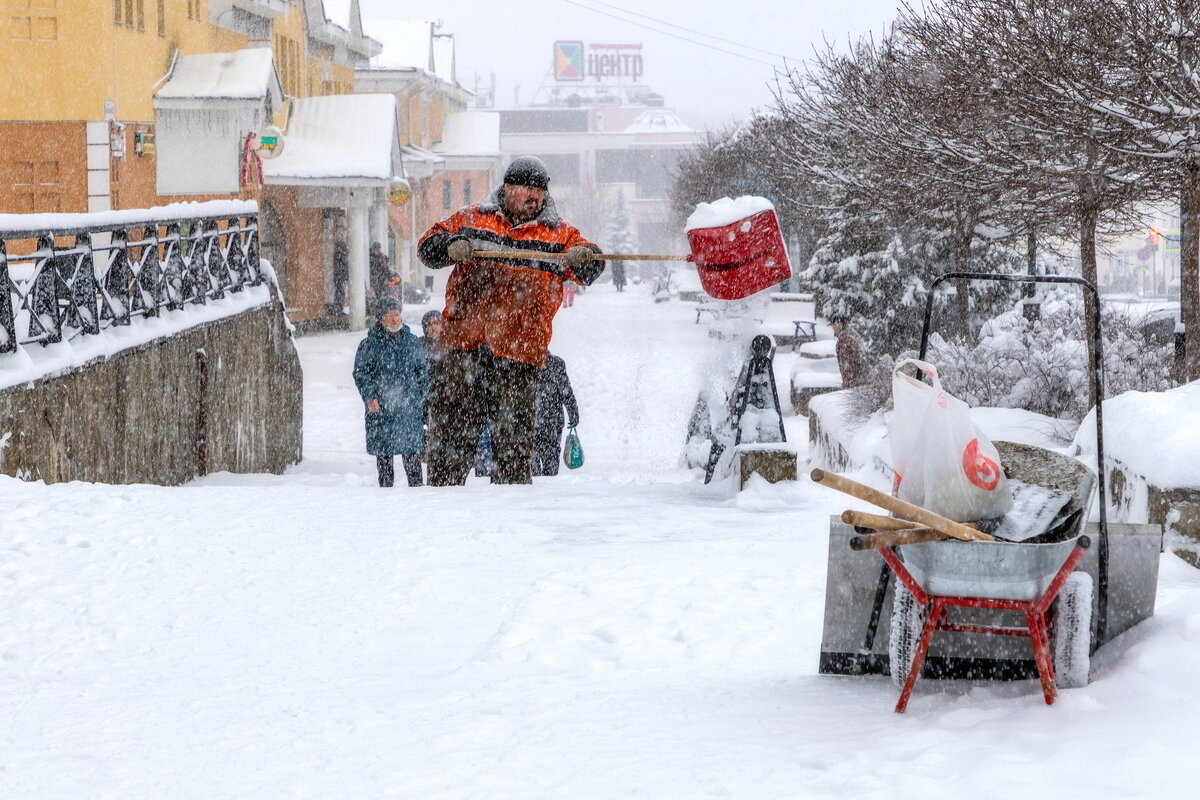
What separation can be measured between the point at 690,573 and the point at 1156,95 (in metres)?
6.00

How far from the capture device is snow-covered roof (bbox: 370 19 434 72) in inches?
1623

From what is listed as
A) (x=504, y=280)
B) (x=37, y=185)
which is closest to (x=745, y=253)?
(x=504, y=280)

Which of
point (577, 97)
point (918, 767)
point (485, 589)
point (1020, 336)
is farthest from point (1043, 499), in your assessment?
point (577, 97)

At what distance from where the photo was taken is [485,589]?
5.23m

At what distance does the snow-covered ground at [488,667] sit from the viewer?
10.7ft

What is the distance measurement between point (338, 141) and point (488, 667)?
81.7 ft

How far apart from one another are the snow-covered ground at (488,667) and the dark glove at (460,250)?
4.04 ft

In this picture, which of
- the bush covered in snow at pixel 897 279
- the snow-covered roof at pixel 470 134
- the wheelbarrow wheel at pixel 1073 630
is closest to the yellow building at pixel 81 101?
the bush covered in snow at pixel 897 279

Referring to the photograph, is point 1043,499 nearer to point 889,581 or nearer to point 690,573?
point 889,581

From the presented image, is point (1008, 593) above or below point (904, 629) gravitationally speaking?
above

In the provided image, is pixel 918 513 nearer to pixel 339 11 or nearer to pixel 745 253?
pixel 745 253

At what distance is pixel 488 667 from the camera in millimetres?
4270

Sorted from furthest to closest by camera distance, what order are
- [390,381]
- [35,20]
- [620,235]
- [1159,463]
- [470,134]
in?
[620,235]
[470,134]
[35,20]
[390,381]
[1159,463]

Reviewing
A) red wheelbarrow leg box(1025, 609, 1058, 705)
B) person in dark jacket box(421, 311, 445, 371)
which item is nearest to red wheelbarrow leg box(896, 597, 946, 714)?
red wheelbarrow leg box(1025, 609, 1058, 705)
